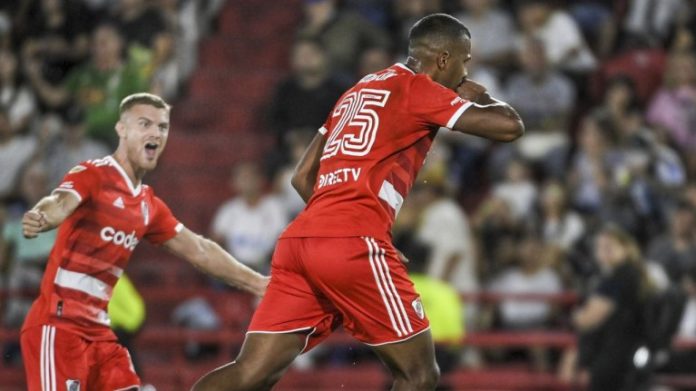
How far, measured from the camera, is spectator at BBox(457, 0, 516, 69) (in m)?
13.8

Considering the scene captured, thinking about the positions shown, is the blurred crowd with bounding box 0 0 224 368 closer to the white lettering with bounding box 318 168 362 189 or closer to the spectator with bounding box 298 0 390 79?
the spectator with bounding box 298 0 390 79

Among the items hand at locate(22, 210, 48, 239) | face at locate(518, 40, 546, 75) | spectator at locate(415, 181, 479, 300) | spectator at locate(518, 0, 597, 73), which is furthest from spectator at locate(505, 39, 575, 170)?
hand at locate(22, 210, 48, 239)

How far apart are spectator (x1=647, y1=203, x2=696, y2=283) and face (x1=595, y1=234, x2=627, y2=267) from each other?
1.22 metres

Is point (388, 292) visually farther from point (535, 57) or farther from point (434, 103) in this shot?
point (535, 57)

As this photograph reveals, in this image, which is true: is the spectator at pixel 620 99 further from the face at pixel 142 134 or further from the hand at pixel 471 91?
the face at pixel 142 134

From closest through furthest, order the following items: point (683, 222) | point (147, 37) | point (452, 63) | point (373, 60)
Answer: point (452, 63)
point (683, 222)
point (373, 60)
point (147, 37)

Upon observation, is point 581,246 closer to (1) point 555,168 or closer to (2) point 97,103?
(1) point 555,168

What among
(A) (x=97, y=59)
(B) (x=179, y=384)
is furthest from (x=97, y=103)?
(B) (x=179, y=384)

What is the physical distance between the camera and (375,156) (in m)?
6.50

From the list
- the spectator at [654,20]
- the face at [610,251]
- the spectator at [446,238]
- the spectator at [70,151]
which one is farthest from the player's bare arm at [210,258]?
the spectator at [654,20]

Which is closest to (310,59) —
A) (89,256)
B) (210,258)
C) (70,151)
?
(70,151)

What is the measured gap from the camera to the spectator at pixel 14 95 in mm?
14156

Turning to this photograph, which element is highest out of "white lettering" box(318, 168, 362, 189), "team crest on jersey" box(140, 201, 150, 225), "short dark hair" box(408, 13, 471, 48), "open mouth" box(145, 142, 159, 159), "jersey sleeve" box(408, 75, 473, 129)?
"short dark hair" box(408, 13, 471, 48)

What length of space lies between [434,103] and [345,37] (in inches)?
295
